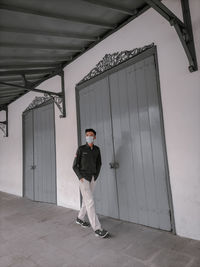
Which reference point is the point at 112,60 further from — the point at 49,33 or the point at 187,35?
the point at 187,35

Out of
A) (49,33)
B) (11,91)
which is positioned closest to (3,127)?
(11,91)

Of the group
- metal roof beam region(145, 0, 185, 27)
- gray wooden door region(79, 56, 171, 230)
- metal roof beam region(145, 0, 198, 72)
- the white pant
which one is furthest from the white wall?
the white pant

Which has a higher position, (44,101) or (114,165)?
(44,101)

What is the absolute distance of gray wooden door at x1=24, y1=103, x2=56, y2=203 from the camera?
4414 millimetres

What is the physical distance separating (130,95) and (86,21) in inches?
51.5

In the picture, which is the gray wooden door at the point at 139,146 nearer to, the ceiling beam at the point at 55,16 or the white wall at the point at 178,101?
the white wall at the point at 178,101

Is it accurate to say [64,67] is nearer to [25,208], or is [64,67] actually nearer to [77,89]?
[77,89]

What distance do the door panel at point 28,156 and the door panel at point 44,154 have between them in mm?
261

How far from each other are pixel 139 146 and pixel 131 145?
5.8 inches

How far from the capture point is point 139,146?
2.74 meters

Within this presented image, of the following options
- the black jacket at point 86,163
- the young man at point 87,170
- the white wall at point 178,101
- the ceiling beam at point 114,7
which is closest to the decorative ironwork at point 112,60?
the white wall at point 178,101

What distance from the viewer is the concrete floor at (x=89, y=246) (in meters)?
1.88

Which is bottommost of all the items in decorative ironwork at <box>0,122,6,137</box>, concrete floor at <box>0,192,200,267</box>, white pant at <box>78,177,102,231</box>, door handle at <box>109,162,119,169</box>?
concrete floor at <box>0,192,200,267</box>

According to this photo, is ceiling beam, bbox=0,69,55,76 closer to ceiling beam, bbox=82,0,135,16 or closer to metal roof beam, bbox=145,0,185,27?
ceiling beam, bbox=82,0,135,16
